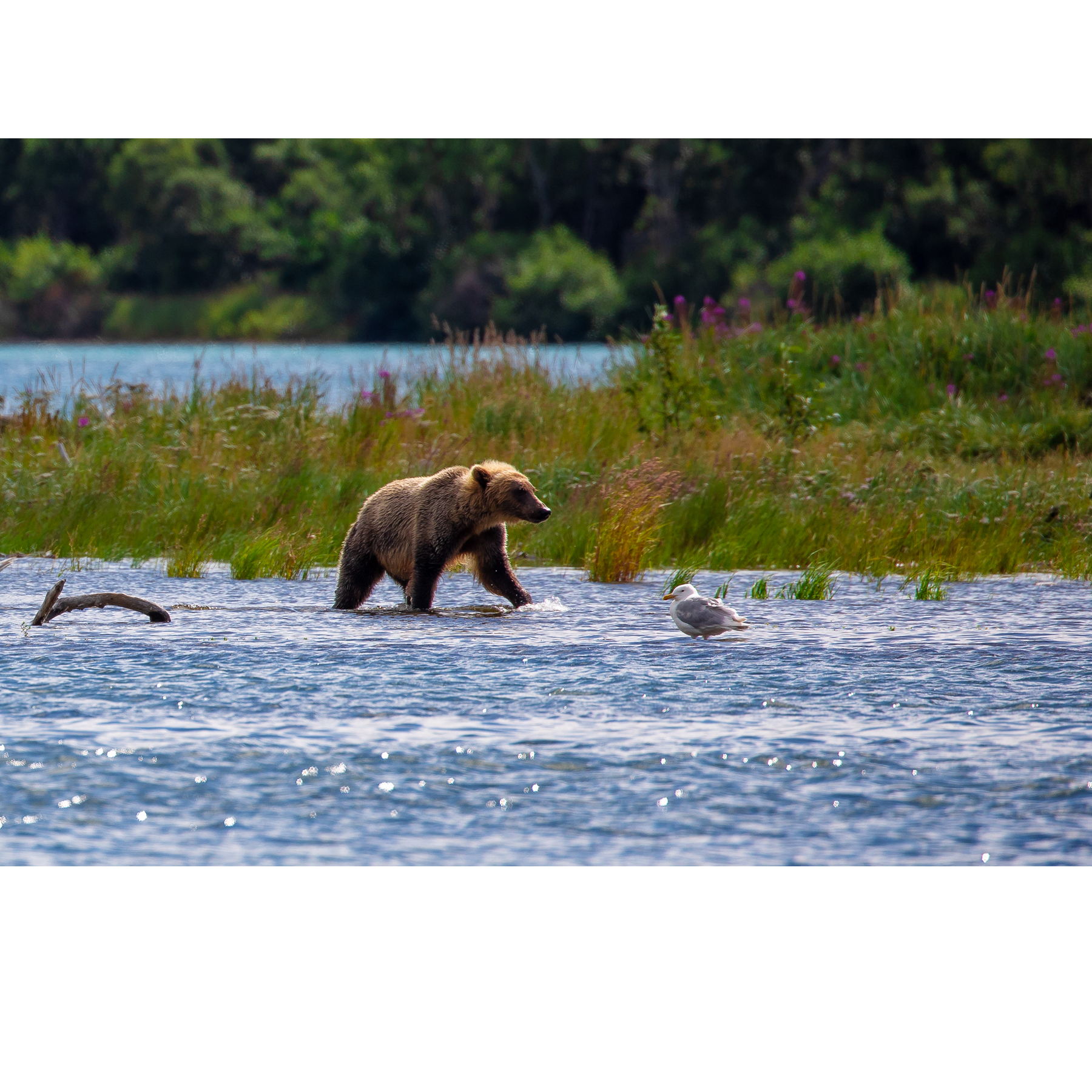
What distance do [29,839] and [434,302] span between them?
34.2m

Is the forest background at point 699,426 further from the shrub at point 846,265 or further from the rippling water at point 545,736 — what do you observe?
the rippling water at point 545,736

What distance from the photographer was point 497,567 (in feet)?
31.9

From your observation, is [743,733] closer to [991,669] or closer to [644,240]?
[991,669]

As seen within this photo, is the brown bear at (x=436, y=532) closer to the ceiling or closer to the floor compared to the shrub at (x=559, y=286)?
closer to the floor

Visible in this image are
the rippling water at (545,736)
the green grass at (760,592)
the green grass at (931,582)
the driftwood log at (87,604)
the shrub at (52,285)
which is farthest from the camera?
the shrub at (52,285)

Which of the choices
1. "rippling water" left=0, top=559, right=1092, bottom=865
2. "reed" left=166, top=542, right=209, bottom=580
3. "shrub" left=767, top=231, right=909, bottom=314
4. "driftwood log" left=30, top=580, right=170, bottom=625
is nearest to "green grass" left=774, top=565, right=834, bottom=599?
"rippling water" left=0, top=559, right=1092, bottom=865

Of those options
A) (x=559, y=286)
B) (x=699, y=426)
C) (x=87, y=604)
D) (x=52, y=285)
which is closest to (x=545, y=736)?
(x=87, y=604)

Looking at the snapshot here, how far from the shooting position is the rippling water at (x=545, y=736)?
5152 mm

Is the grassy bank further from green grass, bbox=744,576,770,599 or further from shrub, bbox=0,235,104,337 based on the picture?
shrub, bbox=0,235,104,337

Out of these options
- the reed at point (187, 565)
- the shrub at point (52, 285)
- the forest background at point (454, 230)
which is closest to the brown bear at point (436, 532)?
the reed at point (187, 565)

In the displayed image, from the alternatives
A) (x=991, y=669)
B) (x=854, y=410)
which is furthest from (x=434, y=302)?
(x=991, y=669)

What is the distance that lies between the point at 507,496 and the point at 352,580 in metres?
1.14

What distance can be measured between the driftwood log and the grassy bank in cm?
213

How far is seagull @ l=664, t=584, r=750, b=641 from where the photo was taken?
8.62m
